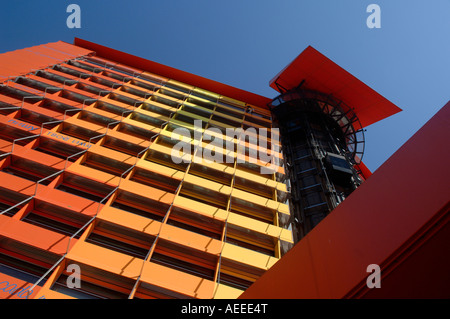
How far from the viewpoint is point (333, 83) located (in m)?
27.5

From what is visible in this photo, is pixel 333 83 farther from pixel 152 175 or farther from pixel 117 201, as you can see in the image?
pixel 117 201

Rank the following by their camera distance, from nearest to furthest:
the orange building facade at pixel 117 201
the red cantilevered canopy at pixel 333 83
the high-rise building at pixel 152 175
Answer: the orange building facade at pixel 117 201
the high-rise building at pixel 152 175
the red cantilevered canopy at pixel 333 83

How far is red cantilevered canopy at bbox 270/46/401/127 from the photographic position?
26656 millimetres

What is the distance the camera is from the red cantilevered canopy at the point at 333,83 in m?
26.7

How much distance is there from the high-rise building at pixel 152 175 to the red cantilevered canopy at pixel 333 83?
0.12m

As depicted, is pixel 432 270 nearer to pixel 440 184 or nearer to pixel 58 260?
pixel 440 184

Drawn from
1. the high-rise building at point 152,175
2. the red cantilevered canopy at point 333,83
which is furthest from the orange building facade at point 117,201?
the red cantilevered canopy at point 333,83

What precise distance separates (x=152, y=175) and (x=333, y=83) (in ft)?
68.9

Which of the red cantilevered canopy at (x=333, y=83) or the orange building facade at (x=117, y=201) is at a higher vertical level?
the red cantilevered canopy at (x=333, y=83)

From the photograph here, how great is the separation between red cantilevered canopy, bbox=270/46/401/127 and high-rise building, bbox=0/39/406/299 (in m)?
0.12

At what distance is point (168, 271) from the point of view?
9.93 m

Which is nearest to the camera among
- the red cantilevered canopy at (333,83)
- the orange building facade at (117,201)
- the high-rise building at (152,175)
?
the orange building facade at (117,201)

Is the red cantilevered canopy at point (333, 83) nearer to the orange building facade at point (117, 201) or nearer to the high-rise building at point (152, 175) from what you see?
the high-rise building at point (152, 175)

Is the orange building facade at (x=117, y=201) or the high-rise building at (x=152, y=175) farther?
the high-rise building at (x=152, y=175)
